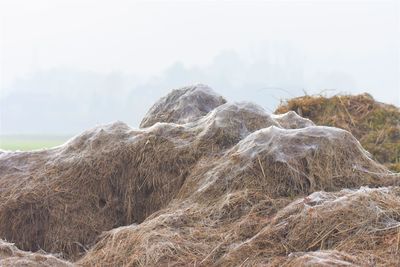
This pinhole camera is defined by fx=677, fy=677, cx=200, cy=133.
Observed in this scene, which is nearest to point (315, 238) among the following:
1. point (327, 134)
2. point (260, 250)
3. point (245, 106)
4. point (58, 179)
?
point (260, 250)

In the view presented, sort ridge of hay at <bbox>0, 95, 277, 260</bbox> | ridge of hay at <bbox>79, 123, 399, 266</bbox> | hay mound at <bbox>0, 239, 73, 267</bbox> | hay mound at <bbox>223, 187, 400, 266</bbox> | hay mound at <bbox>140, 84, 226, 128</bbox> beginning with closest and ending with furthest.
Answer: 1. hay mound at <bbox>0, 239, 73, 267</bbox>
2. hay mound at <bbox>223, 187, 400, 266</bbox>
3. ridge of hay at <bbox>79, 123, 399, 266</bbox>
4. ridge of hay at <bbox>0, 95, 277, 260</bbox>
5. hay mound at <bbox>140, 84, 226, 128</bbox>

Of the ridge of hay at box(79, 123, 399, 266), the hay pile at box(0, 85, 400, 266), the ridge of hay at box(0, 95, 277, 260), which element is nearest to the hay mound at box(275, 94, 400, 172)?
the hay pile at box(0, 85, 400, 266)

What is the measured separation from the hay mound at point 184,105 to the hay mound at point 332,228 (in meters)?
3.58

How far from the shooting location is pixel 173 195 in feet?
24.1

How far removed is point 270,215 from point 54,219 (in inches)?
107

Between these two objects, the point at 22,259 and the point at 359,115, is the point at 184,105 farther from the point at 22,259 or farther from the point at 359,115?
the point at 359,115

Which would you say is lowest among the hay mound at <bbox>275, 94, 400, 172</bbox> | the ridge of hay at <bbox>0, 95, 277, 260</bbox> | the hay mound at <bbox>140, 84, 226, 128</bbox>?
the hay mound at <bbox>275, 94, 400, 172</bbox>

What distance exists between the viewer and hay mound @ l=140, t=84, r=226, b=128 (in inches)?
365

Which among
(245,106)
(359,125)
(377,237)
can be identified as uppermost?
(245,106)

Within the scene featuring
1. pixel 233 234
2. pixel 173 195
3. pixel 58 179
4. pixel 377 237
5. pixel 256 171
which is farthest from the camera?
pixel 58 179

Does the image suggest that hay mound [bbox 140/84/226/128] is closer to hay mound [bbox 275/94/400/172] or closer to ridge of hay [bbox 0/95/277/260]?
ridge of hay [bbox 0/95/277/260]

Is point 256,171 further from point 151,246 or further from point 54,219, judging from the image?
point 54,219

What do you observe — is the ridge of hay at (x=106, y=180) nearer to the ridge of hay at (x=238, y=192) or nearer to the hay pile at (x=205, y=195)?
the hay pile at (x=205, y=195)

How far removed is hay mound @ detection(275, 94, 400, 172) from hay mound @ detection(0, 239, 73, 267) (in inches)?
335
